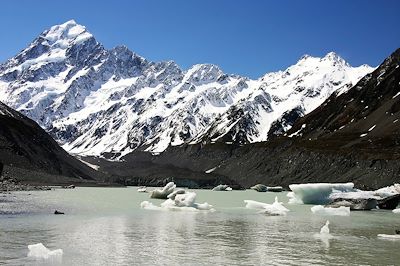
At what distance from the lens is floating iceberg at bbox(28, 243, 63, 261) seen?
24.8 meters

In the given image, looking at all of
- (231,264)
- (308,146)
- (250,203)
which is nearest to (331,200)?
(250,203)

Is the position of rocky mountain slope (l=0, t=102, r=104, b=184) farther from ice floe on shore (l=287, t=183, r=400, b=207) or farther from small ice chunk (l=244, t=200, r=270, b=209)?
small ice chunk (l=244, t=200, r=270, b=209)

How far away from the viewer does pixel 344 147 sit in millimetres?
123062

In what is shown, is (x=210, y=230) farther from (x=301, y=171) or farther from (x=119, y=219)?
(x=301, y=171)

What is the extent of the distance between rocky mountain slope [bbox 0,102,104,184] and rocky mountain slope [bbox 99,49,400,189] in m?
44.6

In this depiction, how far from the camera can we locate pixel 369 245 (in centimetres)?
3116

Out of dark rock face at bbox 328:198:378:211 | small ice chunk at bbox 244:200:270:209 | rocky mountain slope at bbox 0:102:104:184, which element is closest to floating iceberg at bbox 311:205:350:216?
dark rock face at bbox 328:198:378:211

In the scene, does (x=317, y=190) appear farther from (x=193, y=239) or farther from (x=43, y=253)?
(x=43, y=253)

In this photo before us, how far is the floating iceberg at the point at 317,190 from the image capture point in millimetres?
64238

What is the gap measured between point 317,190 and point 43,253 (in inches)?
1781

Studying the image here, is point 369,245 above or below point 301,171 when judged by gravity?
below

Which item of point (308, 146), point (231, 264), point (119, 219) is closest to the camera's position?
point (231, 264)

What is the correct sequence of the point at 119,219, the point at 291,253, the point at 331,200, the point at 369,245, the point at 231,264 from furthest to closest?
the point at 331,200
the point at 119,219
the point at 369,245
the point at 291,253
the point at 231,264

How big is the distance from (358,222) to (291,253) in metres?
18.8
